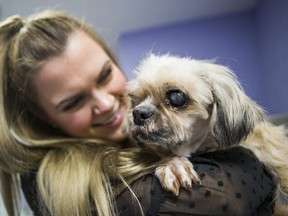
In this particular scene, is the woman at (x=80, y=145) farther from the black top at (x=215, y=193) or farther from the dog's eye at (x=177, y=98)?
the dog's eye at (x=177, y=98)

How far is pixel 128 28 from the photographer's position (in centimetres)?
276

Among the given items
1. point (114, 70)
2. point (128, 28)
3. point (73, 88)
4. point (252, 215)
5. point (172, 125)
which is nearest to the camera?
point (252, 215)

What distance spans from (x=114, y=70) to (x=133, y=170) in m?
0.46

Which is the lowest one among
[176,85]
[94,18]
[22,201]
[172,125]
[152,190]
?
[22,201]

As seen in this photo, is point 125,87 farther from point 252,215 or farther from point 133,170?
point 252,215

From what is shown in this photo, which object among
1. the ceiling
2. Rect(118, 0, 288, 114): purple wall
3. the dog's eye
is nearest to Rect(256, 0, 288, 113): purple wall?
Rect(118, 0, 288, 114): purple wall

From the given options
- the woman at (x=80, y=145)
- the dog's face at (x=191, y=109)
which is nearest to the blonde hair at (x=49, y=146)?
the woman at (x=80, y=145)

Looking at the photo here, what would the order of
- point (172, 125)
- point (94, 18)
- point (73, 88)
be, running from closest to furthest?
point (172, 125) → point (73, 88) → point (94, 18)

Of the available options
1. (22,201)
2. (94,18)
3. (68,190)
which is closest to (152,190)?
(68,190)

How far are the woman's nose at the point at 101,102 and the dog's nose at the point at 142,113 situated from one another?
245mm

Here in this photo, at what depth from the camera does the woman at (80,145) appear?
2.77 ft

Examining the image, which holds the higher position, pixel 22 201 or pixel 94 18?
pixel 94 18

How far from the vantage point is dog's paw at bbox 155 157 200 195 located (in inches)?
33.2

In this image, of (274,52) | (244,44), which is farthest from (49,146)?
(244,44)
